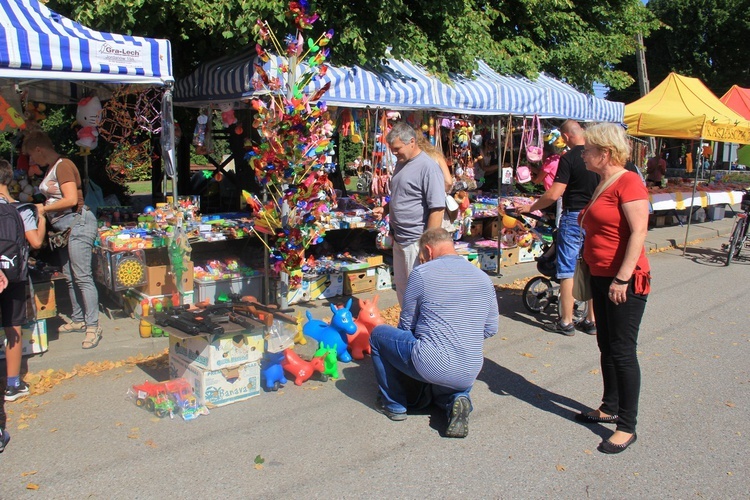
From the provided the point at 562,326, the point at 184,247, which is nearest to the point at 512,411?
the point at 562,326

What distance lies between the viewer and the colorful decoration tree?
6.09 metres

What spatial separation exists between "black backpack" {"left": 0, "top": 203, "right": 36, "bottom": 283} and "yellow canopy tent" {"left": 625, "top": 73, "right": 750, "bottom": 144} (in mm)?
11068

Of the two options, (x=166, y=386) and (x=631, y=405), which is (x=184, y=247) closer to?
(x=166, y=386)

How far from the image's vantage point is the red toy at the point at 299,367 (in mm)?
4863

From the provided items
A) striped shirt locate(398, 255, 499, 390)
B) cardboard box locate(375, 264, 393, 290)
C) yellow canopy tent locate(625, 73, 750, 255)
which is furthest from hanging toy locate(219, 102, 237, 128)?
yellow canopy tent locate(625, 73, 750, 255)

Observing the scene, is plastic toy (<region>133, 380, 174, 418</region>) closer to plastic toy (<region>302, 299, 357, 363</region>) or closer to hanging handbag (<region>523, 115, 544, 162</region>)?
plastic toy (<region>302, 299, 357, 363</region>)

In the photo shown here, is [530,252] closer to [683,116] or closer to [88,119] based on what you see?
[683,116]

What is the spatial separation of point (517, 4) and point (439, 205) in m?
7.28

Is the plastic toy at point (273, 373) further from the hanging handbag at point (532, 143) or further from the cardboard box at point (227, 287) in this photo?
the hanging handbag at point (532, 143)

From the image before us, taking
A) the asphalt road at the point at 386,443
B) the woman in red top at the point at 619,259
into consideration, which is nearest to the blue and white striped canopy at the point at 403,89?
the asphalt road at the point at 386,443

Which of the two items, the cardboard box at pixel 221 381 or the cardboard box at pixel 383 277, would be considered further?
the cardboard box at pixel 383 277

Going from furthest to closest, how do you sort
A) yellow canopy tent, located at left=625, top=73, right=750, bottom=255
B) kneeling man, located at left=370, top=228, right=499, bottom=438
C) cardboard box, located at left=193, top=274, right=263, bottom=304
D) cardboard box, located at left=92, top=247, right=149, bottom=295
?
yellow canopy tent, located at left=625, top=73, right=750, bottom=255 < cardboard box, located at left=193, top=274, right=263, bottom=304 < cardboard box, located at left=92, top=247, right=149, bottom=295 < kneeling man, located at left=370, top=228, right=499, bottom=438

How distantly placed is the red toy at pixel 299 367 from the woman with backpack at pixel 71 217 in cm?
183

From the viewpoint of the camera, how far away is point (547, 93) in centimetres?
986
